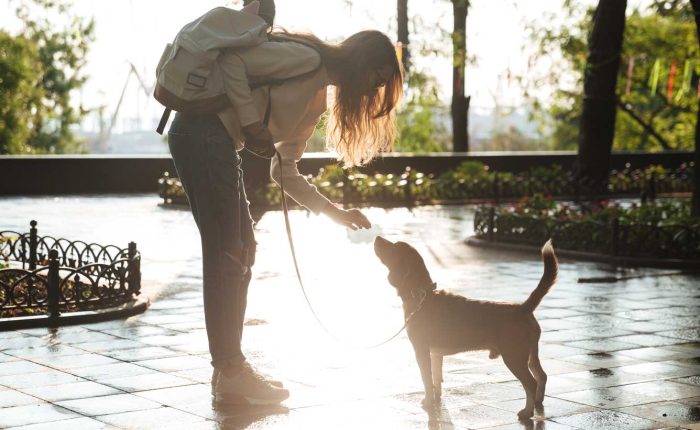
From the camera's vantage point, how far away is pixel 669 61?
46.5m

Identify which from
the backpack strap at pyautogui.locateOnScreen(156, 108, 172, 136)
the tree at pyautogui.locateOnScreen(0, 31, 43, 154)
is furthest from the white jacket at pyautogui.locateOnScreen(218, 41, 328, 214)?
the tree at pyautogui.locateOnScreen(0, 31, 43, 154)

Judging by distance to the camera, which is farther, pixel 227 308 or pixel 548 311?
pixel 548 311

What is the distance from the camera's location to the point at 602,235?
15.2m

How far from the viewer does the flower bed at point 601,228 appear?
47.3 ft

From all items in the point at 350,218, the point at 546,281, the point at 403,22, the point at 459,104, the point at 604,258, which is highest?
the point at 403,22

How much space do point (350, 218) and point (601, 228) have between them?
32.7 feet

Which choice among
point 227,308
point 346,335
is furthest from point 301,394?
point 346,335

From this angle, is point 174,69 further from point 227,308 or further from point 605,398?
point 605,398

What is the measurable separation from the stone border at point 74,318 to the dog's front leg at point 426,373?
3721mm

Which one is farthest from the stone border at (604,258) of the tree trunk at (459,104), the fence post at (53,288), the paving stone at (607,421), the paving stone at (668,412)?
the tree trunk at (459,104)

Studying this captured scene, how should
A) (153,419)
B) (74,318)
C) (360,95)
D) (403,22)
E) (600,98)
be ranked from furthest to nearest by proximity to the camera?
(403,22)
(600,98)
(74,318)
(360,95)
(153,419)

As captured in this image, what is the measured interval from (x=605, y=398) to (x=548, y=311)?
3572mm

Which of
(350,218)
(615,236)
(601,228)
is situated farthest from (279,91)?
(601,228)

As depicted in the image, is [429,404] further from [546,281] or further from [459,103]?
[459,103]
